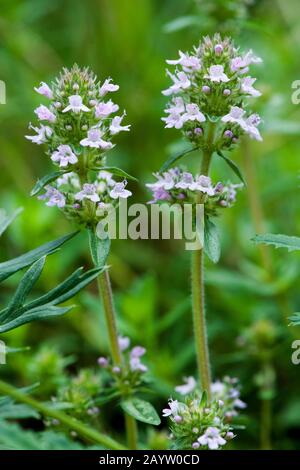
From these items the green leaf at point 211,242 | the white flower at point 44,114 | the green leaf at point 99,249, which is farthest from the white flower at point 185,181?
the white flower at point 44,114

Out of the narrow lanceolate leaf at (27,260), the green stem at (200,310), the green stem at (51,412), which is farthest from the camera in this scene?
the green stem at (200,310)

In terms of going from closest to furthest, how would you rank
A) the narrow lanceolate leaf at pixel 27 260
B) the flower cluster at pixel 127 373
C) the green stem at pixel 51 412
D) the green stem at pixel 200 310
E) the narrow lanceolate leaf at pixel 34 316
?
the green stem at pixel 51 412, the narrow lanceolate leaf at pixel 34 316, the narrow lanceolate leaf at pixel 27 260, the green stem at pixel 200 310, the flower cluster at pixel 127 373

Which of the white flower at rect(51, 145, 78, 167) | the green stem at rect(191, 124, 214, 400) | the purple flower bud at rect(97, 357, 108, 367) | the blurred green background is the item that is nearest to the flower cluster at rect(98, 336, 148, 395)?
the purple flower bud at rect(97, 357, 108, 367)

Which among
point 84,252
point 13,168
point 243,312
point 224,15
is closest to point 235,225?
point 243,312

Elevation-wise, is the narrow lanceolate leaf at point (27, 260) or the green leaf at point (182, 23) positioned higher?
the green leaf at point (182, 23)

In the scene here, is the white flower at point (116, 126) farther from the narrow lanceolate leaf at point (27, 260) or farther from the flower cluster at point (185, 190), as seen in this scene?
the narrow lanceolate leaf at point (27, 260)
